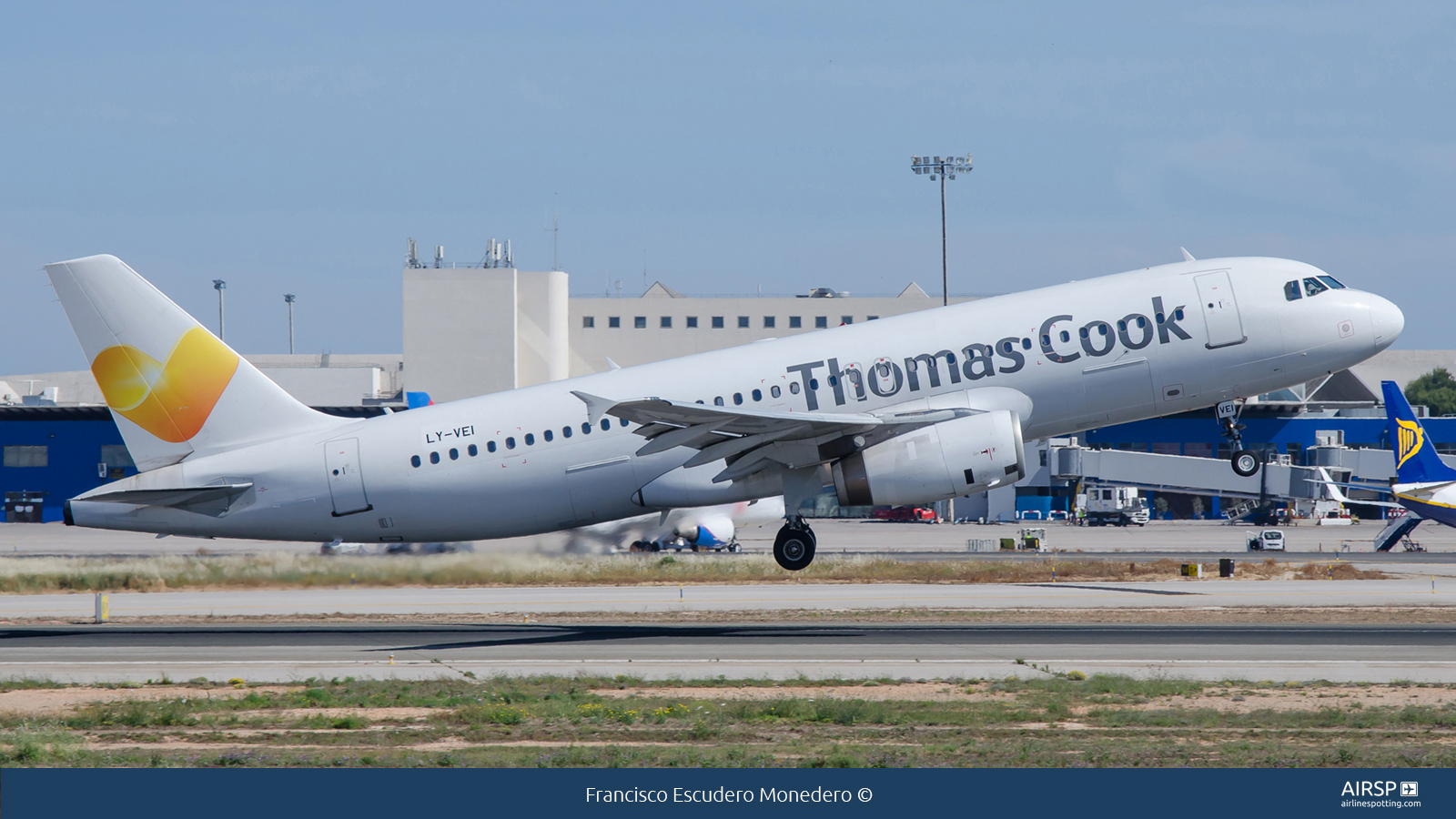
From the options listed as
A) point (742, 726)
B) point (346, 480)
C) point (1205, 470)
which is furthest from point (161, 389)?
point (1205, 470)

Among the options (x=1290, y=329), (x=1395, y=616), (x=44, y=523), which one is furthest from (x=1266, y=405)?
(x=44, y=523)

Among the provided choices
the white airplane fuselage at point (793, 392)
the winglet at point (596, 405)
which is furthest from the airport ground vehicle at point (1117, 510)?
the winglet at point (596, 405)

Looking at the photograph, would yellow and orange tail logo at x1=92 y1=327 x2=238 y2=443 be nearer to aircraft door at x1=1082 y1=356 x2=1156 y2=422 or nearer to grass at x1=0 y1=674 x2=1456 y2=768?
grass at x1=0 y1=674 x2=1456 y2=768

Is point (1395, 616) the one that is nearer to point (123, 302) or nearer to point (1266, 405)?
point (123, 302)

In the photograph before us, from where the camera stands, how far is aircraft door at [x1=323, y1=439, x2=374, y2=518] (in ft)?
96.0

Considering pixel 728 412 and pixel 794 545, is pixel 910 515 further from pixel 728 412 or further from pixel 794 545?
pixel 728 412

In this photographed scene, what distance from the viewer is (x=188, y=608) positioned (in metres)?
37.2

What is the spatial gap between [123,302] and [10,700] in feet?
39.6

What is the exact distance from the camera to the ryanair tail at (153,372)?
97.7ft

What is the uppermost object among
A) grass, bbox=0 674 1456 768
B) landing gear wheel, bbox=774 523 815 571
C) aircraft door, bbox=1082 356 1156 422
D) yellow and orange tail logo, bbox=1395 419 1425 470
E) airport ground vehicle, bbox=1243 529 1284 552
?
aircraft door, bbox=1082 356 1156 422

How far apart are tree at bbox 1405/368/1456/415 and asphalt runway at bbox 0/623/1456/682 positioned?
14434cm

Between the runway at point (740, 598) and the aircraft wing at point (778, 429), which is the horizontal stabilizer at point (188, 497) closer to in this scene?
the runway at point (740, 598)

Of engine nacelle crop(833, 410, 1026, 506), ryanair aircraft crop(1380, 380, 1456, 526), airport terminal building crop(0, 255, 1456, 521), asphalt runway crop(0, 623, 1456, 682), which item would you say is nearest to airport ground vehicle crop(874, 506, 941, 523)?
airport terminal building crop(0, 255, 1456, 521)

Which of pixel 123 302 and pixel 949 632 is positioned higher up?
pixel 123 302
